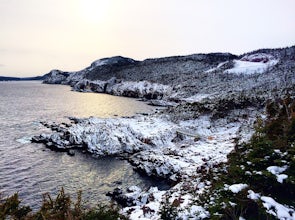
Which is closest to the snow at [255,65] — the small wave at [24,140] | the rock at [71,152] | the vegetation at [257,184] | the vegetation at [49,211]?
the rock at [71,152]

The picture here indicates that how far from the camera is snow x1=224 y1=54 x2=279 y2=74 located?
294ft

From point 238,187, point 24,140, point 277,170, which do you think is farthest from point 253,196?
point 24,140

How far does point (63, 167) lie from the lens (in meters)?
27.9

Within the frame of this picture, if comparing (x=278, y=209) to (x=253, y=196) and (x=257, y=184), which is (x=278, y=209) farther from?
(x=257, y=184)

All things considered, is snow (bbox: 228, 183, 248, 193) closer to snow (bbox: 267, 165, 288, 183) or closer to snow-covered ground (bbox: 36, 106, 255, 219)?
snow (bbox: 267, 165, 288, 183)

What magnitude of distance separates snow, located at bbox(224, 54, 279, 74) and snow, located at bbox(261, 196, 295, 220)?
84.1 m

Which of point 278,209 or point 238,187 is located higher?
point 238,187

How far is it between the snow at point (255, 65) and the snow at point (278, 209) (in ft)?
276

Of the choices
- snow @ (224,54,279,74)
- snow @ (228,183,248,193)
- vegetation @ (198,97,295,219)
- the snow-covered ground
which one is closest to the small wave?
the snow-covered ground

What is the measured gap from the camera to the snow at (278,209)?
7.52 m

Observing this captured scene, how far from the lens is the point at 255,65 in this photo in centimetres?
9788

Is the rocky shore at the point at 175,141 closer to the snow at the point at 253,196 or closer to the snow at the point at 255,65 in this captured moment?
the snow at the point at 253,196

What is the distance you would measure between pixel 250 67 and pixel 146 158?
81.2m

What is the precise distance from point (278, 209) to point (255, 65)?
100m
